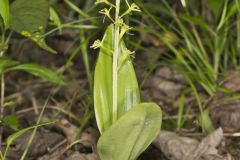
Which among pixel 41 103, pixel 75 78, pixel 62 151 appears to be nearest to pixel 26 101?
pixel 41 103

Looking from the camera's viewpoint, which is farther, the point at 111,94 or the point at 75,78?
the point at 75,78

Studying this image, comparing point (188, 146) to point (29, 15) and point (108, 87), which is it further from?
point (29, 15)

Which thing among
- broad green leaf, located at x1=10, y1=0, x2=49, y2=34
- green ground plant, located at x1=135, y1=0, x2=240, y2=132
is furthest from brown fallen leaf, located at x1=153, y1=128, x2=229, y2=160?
broad green leaf, located at x1=10, y1=0, x2=49, y2=34

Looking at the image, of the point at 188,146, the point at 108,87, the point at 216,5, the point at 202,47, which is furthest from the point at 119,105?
the point at 202,47

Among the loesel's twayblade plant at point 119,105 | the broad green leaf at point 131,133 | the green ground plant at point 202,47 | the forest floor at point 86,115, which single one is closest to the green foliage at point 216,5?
the green ground plant at point 202,47

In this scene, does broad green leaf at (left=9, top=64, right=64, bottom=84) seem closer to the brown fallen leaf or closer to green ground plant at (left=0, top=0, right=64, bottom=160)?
green ground plant at (left=0, top=0, right=64, bottom=160)

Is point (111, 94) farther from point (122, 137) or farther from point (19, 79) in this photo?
point (19, 79)

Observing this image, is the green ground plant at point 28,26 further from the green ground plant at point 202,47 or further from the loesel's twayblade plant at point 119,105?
the green ground plant at point 202,47
